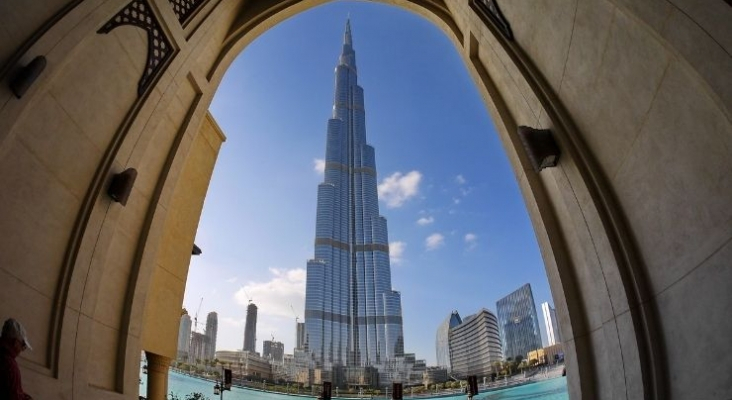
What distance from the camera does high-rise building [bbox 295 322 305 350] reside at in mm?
120438

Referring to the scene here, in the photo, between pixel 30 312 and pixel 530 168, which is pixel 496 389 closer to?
pixel 530 168

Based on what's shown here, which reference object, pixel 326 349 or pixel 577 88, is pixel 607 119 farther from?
pixel 326 349

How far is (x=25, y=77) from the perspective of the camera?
4.06m

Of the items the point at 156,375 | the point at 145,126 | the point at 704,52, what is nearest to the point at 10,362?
the point at 145,126

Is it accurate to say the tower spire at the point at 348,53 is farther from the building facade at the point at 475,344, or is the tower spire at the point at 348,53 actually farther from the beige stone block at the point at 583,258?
the beige stone block at the point at 583,258

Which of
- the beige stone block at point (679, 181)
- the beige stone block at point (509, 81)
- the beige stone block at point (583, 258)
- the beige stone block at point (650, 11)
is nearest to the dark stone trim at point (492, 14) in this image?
the beige stone block at point (509, 81)

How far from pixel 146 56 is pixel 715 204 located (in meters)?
6.73

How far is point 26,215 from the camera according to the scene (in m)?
4.46

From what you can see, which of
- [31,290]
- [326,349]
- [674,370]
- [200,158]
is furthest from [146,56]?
[326,349]

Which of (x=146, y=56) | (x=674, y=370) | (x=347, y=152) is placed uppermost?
(x=347, y=152)

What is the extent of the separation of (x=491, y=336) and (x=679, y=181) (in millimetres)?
120732

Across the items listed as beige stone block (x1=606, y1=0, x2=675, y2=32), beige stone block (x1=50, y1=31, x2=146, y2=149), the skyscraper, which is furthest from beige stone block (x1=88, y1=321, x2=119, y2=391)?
the skyscraper

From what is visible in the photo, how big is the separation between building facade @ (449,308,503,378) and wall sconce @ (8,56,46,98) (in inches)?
4443

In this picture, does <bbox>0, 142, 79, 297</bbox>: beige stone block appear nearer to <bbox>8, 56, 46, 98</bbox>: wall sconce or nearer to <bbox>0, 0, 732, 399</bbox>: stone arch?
<bbox>0, 0, 732, 399</bbox>: stone arch
